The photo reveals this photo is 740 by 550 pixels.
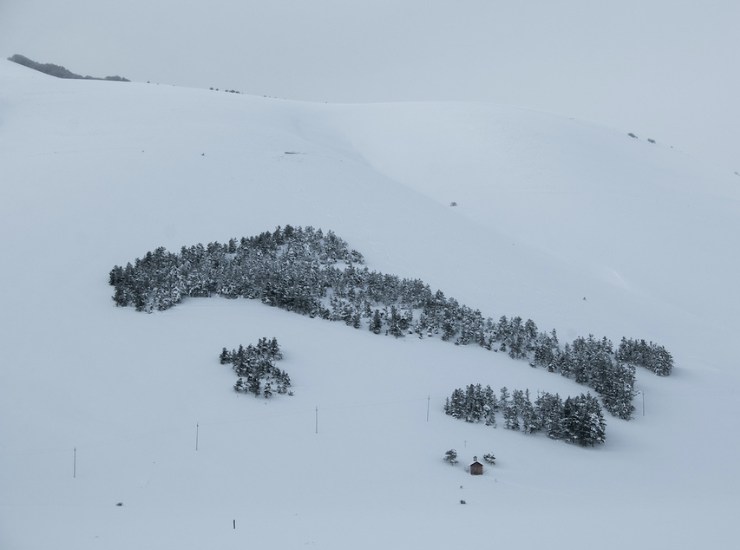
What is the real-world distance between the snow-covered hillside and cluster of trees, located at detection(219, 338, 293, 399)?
1.05 feet

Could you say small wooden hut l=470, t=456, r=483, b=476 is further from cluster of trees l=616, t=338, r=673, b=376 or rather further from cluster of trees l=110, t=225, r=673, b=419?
cluster of trees l=616, t=338, r=673, b=376

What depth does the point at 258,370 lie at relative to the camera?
13.7m

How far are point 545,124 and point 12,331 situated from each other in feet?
112

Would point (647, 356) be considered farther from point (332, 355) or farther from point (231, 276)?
point (231, 276)

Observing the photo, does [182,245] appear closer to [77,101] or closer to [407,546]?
[407,546]

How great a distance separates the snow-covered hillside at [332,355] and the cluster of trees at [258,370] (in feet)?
1.05

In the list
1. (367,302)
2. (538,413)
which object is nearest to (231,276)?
(367,302)

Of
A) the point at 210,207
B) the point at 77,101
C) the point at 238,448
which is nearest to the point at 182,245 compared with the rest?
the point at 210,207

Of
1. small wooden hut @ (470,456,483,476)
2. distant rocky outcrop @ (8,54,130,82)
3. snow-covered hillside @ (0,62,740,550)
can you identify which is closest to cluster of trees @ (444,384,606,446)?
snow-covered hillside @ (0,62,740,550)

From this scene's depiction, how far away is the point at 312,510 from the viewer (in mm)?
10094

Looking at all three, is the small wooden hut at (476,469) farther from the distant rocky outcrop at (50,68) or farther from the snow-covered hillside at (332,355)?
the distant rocky outcrop at (50,68)

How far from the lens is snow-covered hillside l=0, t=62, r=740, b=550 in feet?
33.0

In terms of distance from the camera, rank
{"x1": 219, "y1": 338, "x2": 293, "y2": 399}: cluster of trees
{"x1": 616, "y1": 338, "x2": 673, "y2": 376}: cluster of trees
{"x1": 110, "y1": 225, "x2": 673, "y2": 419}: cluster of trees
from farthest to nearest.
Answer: {"x1": 616, "y1": 338, "x2": 673, "y2": 376}: cluster of trees → {"x1": 110, "y1": 225, "x2": 673, "y2": 419}: cluster of trees → {"x1": 219, "y1": 338, "x2": 293, "y2": 399}: cluster of trees

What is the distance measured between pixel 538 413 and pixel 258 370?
6.43 m
